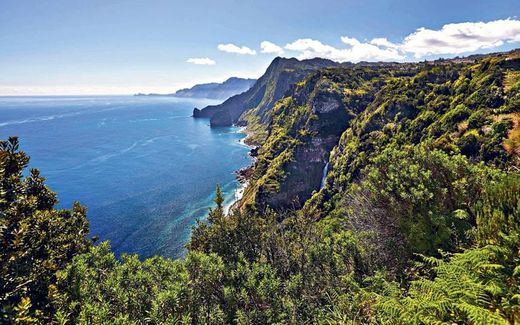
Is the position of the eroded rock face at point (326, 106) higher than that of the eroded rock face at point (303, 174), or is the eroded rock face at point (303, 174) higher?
the eroded rock face at point (326, 106)

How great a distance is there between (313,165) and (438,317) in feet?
314

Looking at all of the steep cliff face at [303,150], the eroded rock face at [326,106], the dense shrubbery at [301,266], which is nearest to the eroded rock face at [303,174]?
the steep cliff face at [303,150]

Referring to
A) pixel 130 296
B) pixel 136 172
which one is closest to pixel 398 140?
pixel 130 296

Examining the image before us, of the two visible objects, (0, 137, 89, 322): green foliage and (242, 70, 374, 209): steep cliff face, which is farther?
(242, 70, 374, 209): steep cliff face

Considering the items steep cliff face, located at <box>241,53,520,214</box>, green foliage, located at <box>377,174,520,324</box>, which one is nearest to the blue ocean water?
steep cliff face, located at <box>241,53,520,214</box>

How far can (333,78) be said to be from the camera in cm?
13862

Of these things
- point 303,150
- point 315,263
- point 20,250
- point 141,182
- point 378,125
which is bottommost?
point 141,182

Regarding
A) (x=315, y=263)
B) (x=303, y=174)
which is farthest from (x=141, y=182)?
(x=315, y=263)

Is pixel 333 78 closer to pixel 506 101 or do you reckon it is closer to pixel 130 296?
pixel 506 101

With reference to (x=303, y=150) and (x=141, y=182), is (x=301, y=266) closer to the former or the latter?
(x=303, y=150)

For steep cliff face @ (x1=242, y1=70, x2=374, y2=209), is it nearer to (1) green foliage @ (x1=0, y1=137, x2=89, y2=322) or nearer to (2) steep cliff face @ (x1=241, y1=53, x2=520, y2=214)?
(2) steep cliff face @ (x1=241, y1=53, x2=520, y2=214)

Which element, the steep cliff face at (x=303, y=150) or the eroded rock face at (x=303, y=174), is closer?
the eroded rock face at (x=303, y=174)

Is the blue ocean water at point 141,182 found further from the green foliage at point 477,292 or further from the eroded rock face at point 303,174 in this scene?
the green foliage at point 477,292

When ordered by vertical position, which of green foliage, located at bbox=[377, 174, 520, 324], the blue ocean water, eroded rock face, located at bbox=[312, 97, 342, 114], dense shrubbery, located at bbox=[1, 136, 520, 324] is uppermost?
eroded rock face, located at bbox=[312, 97, 342, 114]
